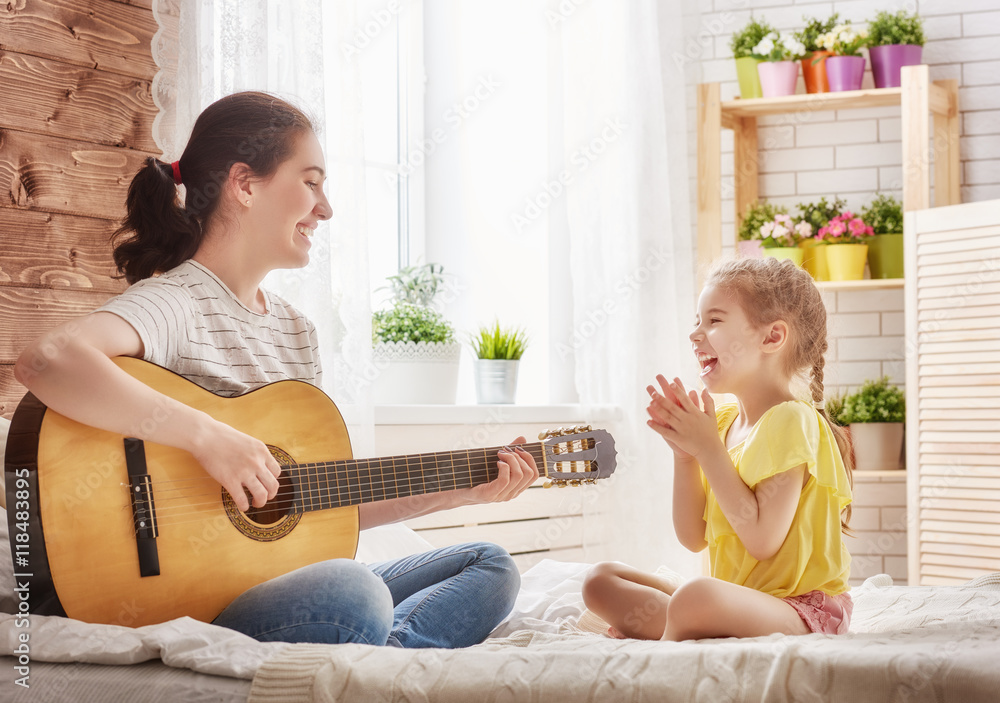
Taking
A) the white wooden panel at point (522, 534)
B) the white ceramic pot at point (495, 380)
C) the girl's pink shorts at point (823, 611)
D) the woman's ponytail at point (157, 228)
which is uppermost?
the woman's ponytail at point (157, 228)

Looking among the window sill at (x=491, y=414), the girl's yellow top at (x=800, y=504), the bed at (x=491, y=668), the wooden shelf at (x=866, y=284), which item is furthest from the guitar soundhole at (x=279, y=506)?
the wooden shelf at (x=866, y=284)

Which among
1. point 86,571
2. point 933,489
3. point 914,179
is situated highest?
point 914,179

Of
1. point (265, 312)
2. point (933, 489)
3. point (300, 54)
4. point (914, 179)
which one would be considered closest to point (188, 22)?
point (300, 54)

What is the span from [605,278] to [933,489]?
116cm

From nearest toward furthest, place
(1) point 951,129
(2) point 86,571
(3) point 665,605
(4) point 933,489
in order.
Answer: (2) point 86,571 → (3) point 665,605 → (4) point 933,489 → (1) point 951,129

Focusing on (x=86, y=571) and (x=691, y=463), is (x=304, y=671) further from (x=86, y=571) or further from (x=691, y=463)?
(x=691, y=463)

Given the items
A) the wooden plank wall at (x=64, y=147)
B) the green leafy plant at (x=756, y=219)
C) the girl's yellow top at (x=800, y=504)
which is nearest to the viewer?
the girl's yellow top at (x=800, y=504)

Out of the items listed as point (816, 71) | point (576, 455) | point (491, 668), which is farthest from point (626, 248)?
point (491, 668)

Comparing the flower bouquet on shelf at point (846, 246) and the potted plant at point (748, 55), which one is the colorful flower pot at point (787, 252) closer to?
the flower bouquet on shelf at point (846, 246)

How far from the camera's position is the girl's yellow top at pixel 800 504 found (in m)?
1.43

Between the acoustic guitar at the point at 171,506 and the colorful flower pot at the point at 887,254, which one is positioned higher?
the colorful flower pot at the point at 887,254

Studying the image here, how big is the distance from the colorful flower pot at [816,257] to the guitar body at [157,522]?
217 cm

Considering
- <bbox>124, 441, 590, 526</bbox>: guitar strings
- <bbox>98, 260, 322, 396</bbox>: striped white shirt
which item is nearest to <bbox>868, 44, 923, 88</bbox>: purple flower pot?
<bbox>124, 441, 590, 526</bbox>: guitar strings

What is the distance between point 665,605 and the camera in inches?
58.9
